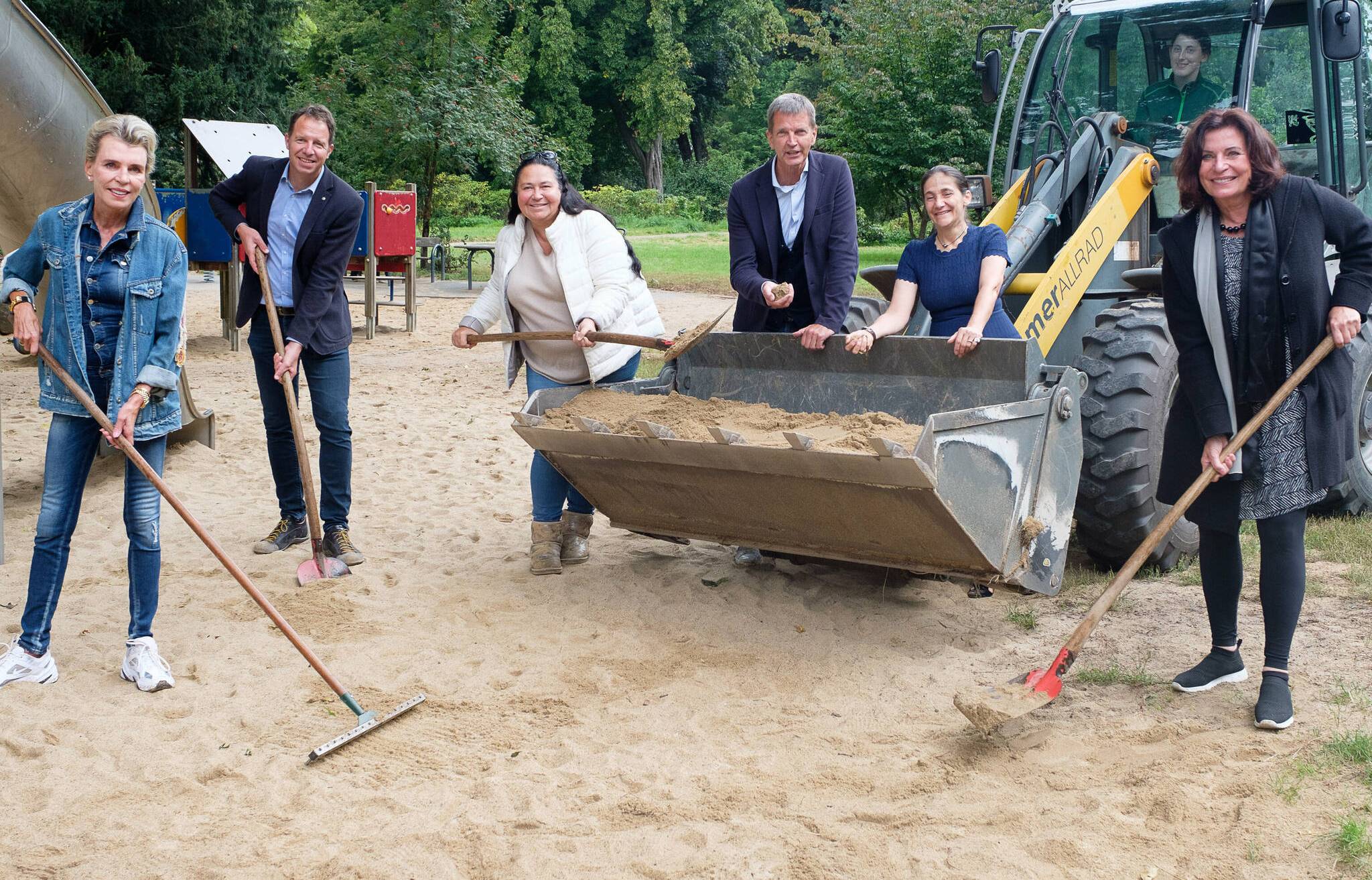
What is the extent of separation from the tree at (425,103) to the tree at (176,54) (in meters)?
1.67

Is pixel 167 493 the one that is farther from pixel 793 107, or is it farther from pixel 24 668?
pixel 793 107

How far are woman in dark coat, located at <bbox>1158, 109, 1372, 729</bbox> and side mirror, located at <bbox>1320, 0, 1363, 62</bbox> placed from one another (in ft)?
7.62

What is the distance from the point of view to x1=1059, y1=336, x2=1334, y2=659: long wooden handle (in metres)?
3.82

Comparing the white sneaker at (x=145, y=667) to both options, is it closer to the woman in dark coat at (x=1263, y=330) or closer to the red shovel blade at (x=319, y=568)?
the red shovel blade at (x=319, y=568)

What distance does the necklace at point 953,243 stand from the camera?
518 cm

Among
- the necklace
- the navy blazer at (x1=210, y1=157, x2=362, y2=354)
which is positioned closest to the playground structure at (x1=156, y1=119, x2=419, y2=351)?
the navy blazer at (x1=210, y1=157, x2=362, y2=354)

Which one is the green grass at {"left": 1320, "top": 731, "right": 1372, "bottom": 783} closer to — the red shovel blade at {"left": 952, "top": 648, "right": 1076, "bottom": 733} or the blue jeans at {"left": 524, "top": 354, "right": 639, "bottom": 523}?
the red shovel blade at {"left": 952, "top": 648, "right": 1076, "bottom": 733}

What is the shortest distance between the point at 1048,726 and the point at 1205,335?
131cm

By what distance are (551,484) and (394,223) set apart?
10.4 m

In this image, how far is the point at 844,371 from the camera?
537 cm

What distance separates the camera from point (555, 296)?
5551mm

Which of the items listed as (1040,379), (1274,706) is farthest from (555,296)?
(1274,706)

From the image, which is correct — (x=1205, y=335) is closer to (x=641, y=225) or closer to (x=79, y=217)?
(x=79, y=217)

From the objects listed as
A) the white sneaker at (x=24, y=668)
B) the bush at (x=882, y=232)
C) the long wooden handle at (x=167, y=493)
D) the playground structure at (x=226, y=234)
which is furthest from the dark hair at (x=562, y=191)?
the bush at (x=882, y=232)
